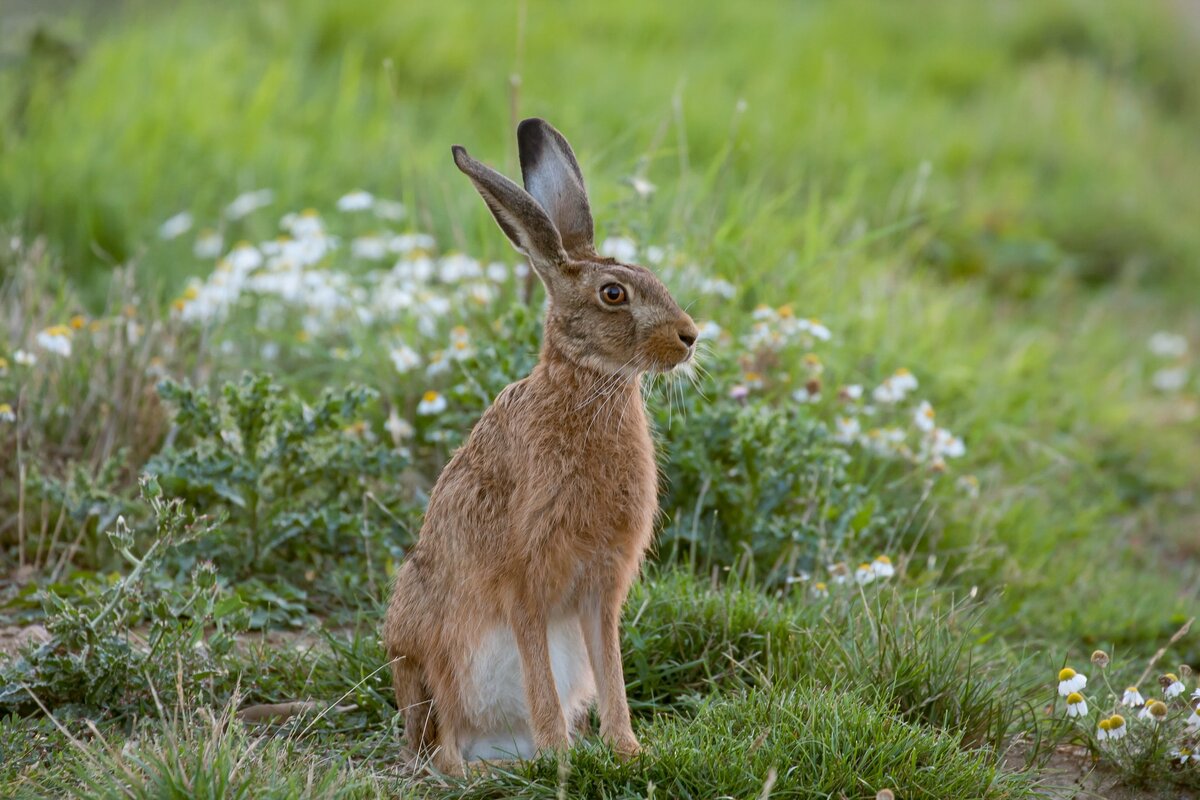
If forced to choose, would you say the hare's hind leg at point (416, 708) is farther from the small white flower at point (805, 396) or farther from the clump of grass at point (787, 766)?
the small white flower at point (805, 396)

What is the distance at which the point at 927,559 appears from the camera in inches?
200

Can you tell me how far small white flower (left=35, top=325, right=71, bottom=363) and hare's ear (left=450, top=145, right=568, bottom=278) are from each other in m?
1.94

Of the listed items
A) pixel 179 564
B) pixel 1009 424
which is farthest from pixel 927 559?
pixel 179 564

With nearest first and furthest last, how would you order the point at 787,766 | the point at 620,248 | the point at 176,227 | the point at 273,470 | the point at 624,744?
the point at 787,766 → the point at 624,744 → the point at 273,470 → the point at 620,248 → the point at 176,227

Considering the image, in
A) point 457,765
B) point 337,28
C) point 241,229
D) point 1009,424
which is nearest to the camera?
point 457,765

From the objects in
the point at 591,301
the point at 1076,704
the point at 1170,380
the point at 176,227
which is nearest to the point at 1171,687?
the point at 1076,704

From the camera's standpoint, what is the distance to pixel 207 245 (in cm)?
679

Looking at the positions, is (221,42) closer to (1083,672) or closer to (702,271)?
(702,271)

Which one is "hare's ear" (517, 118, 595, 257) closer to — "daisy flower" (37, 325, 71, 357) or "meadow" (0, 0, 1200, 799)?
"meadow" (0, 0, 1200, 799)

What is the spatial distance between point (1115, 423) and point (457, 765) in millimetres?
4227

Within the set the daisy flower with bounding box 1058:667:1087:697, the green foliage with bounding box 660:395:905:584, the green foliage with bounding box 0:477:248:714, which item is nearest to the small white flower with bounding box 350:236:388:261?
the green foliage with bounding box 660:395:905:584

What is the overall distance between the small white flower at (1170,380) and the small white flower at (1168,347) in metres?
0.26

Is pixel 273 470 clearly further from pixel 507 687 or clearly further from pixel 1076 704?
pixel 1076 704

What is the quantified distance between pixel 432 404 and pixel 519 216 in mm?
1366
